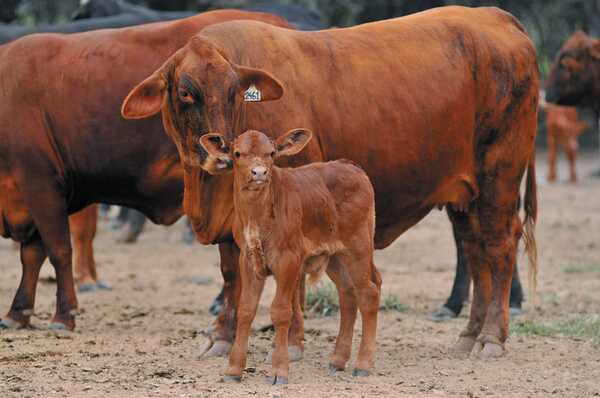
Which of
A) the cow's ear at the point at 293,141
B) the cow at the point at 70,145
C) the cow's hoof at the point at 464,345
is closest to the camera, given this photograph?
the cow's ear at the point at 293,141

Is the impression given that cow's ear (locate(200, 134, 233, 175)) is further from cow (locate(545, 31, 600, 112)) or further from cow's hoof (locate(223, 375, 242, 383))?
cow (locate(545, 31, 600, 112))

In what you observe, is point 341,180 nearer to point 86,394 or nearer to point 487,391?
point 487,391

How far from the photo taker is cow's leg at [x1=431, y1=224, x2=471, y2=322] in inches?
341

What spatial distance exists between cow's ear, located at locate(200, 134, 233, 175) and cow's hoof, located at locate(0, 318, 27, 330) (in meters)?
2.58

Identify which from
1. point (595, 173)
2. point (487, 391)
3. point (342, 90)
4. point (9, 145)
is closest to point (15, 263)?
point (9, 145)

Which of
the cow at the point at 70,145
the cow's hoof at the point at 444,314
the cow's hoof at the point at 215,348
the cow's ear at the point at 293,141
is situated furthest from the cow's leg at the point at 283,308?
the cow's hoof at the point at 444,314

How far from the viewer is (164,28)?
791 centimetres

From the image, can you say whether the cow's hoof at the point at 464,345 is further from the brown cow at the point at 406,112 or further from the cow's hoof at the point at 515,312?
the cow's hoof at the point at 515,312

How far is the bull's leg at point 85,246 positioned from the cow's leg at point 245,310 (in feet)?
14.8

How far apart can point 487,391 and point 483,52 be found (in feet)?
7.53

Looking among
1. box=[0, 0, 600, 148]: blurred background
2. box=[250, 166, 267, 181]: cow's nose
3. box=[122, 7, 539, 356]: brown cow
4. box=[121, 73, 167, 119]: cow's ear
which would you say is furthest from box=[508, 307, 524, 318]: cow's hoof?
box=[0, 0, 600, 148]: blurred background

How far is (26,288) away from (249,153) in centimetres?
290

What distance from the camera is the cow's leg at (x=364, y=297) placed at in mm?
6000

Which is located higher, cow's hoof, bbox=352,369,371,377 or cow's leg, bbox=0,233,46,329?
cow's hoof, bbox=352,369,371,377
